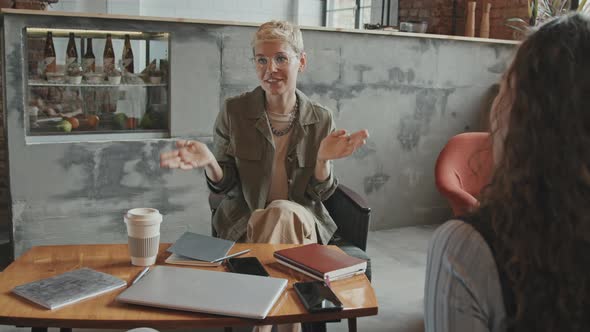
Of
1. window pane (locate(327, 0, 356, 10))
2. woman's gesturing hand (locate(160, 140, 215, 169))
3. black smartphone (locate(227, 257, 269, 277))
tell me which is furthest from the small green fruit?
window pane (locate(327, 0, 356, 10))

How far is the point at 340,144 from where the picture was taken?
2139mm

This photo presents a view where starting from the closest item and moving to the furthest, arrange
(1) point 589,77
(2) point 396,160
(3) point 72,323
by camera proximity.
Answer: (1) point 589,77 < (3) point 72,323 < (2) point 396,160

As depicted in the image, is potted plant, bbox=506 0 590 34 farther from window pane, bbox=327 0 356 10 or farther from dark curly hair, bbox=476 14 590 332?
dark curly hair, bbox=476 14 590 332

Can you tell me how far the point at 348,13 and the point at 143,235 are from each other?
19.0 ft

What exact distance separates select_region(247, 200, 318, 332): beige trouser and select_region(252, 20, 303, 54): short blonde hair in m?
0.62

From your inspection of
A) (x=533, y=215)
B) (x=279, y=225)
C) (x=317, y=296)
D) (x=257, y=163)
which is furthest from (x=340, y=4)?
(x=533, y=215)

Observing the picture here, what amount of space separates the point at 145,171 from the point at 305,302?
7.47 feet

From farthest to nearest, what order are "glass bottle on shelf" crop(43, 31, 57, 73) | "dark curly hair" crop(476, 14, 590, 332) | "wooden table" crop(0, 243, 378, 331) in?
"glass bottle on shelf" crop(43, 31, 57, 73) → "wooden table" crop(0, 243, 378, 331) → "dark curly hair" crop(476, 14, 590, 332)

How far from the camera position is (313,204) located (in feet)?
8.00

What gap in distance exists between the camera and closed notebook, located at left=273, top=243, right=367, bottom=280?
1638mm

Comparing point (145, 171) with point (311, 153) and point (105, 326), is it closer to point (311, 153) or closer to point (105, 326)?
point (311, 153)

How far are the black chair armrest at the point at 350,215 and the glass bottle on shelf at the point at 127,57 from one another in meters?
1.48

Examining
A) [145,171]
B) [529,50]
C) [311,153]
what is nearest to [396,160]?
[145,171]

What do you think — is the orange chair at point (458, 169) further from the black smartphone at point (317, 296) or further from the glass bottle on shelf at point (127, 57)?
the glass bottle on shelf at point (127, 57)
